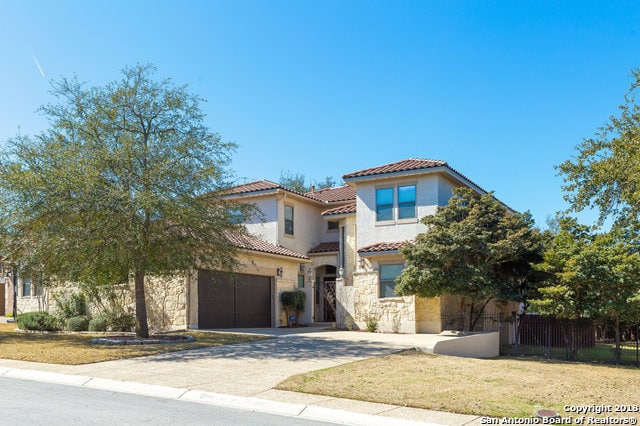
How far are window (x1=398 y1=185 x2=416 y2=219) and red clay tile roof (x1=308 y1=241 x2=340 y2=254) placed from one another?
553 cm

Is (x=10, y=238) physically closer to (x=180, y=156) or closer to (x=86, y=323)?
(x=180, y=156)

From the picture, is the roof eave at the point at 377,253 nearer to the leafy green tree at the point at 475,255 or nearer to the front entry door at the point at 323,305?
the leafy green tree at the point at 475,255

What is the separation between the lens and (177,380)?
478 inches

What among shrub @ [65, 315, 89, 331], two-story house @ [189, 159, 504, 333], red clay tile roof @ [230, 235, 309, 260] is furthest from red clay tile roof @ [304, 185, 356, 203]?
shrub @ [65, 315, 89, 331]

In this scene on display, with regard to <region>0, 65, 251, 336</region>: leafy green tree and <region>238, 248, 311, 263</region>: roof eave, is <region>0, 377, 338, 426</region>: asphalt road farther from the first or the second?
<region>238, 248, 311, 263</region>: roof eave

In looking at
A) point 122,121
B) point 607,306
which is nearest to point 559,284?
point 607,306

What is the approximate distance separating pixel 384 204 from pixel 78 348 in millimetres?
13766

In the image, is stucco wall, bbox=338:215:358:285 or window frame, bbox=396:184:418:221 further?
stucco wall, bbox=338:215:358:285

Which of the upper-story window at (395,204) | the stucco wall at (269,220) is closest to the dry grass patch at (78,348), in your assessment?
the upper-story window at (395,204)

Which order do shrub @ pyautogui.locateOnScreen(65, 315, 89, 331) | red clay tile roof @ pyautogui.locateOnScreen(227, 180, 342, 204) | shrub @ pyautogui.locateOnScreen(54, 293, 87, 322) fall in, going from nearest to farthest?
shrub @ pyautogui.locateOnScreen(65, 315, 89, 331)
shrub @ pyautogui.locateOnScreen(54, 293, 87, 322)
red clay tile roof @ pyautogui.locateOnScreen(227, 180, 342, 204)

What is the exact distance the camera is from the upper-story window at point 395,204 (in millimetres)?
25656

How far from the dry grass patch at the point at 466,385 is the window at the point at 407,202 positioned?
33.6ft

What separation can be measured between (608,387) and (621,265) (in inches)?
245

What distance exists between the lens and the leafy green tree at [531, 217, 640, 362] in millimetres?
18156
